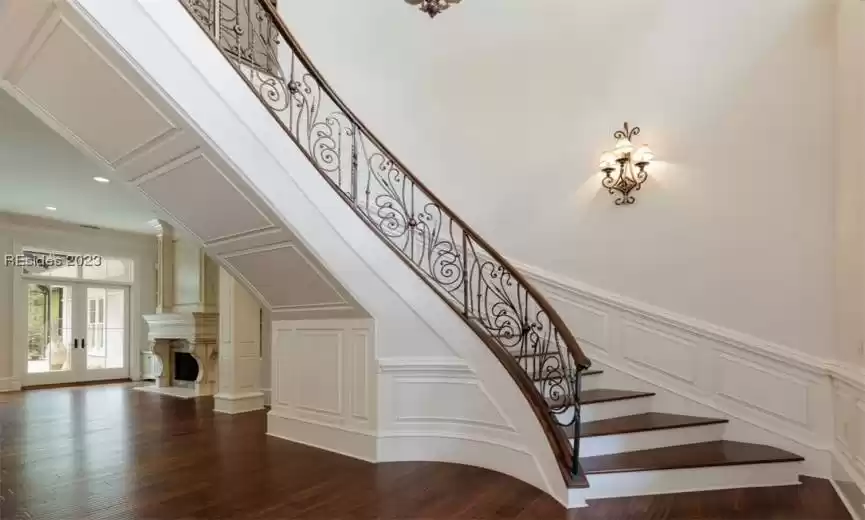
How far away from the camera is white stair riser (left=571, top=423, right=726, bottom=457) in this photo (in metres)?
3.71

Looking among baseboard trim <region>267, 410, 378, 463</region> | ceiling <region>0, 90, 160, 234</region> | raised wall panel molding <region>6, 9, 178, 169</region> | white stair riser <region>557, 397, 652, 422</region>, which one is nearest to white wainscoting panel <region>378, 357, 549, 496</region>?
baseboard trim <region>267, 410, 378, 463</region>

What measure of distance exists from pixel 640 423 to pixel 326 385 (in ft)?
8.44

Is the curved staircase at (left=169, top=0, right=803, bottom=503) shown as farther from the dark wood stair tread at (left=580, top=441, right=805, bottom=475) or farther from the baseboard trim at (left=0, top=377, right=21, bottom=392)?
the baseboard trim at (left=0, top=377, right=21, bottom=392)

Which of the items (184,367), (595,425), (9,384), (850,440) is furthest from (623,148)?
(9,384)

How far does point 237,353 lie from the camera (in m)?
6.86

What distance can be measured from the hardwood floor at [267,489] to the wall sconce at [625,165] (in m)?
2.44

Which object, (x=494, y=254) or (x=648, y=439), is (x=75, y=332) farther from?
(x=648, y=439)

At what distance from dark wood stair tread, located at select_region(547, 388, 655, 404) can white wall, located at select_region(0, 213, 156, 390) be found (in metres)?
9.82

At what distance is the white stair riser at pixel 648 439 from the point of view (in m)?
3.71

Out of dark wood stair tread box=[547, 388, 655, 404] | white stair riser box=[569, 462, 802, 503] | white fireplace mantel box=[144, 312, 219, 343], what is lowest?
white stair riser box=[569, 462, 802, 503]

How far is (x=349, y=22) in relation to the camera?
600cm

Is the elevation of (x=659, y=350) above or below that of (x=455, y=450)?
above

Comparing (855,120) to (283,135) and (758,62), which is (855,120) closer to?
(758,62)

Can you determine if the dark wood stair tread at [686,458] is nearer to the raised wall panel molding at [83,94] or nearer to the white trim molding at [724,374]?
the white trim molding at [724,374]
